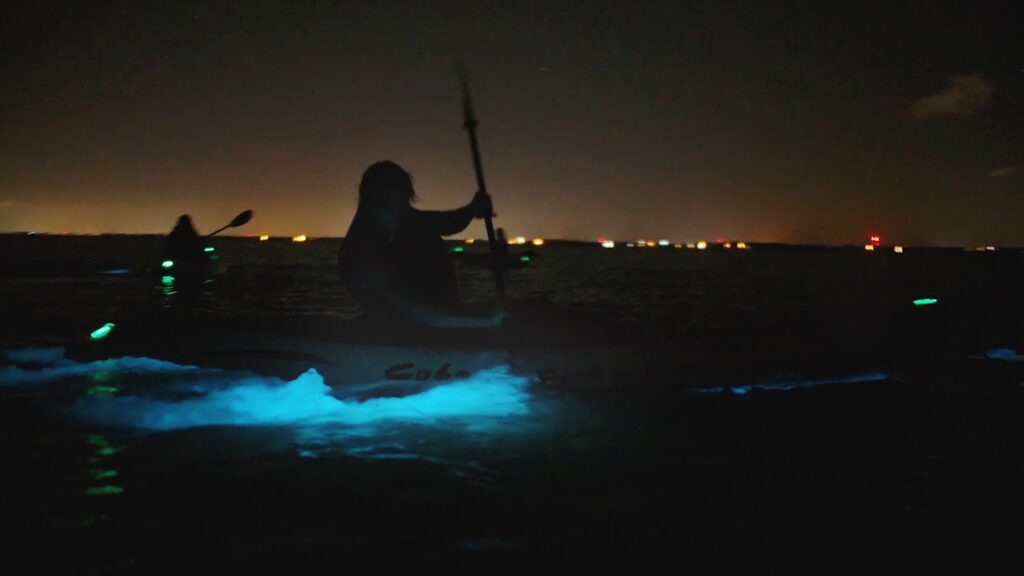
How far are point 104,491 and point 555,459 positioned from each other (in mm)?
3761

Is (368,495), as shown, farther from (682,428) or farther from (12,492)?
(682,428)

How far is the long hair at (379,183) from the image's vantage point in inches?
262

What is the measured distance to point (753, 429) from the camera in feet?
25.0

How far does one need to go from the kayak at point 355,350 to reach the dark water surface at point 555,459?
20cm

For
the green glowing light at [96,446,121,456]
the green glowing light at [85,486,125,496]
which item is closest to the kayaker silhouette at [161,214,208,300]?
the green glowing light at [96,446,121,456]

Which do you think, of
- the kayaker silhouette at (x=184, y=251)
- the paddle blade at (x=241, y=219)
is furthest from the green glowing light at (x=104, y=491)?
the kayaker silhouette at (x=184, y=251)

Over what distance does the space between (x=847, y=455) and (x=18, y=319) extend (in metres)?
19.7

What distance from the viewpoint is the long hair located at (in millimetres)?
6656

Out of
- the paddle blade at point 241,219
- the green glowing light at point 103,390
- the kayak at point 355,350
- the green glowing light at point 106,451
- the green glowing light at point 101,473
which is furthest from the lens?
the paddle blade at point 241,219

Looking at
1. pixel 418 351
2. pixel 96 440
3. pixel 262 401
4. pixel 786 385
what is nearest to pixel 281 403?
pixel 262 401

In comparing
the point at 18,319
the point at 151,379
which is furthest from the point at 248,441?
the point at 18,319

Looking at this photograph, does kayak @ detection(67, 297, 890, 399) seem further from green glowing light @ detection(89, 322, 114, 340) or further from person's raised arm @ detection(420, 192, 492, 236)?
person's raised arm @ detection(420, 192, 492, 236)

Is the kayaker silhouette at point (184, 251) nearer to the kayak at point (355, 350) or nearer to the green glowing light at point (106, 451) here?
the kayak at point (355, 350)

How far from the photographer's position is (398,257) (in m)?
6.89
